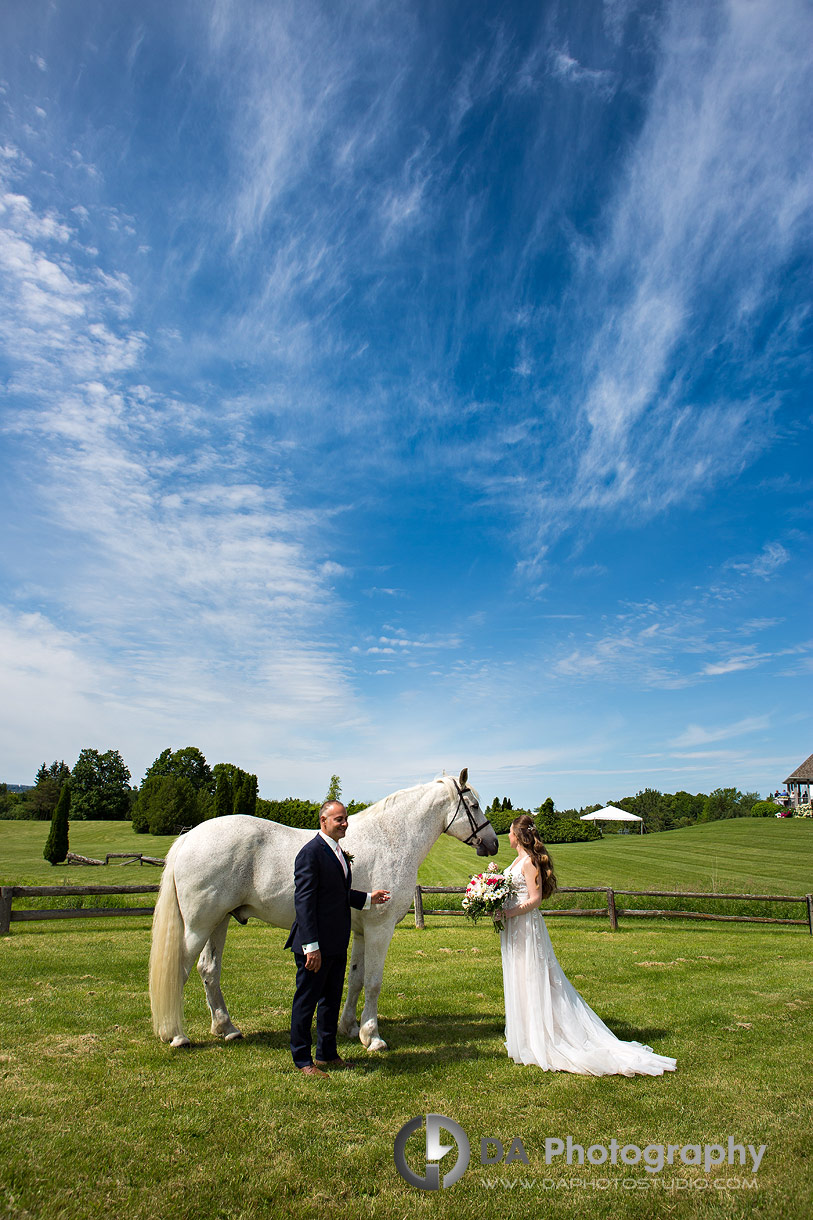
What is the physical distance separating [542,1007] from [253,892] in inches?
106

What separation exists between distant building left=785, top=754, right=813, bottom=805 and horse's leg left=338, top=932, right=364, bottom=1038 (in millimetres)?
57121

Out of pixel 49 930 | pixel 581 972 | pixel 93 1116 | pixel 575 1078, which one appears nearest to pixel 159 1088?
pixel 93 1116

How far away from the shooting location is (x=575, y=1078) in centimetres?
495

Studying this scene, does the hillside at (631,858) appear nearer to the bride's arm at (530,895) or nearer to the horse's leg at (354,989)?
the horse's leg at (354,989)

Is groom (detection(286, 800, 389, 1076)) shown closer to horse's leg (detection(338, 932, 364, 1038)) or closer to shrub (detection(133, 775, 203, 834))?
horse's leg (detection(338, 932, 364, 1038))

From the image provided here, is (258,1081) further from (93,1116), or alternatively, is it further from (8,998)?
(8,998)

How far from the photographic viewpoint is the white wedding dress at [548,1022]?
510 centimetres

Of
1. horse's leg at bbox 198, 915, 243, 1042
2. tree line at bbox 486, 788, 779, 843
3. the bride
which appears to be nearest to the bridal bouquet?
the bride

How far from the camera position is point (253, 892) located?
227 inches

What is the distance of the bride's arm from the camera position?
569cm

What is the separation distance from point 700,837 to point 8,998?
143ft

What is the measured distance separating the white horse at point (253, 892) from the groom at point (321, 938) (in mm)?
665

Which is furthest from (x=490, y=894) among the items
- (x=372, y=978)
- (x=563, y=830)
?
(x=563, y=830)

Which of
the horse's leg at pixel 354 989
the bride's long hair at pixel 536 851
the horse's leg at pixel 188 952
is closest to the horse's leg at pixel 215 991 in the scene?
the horse's leg at pixel 188 952
